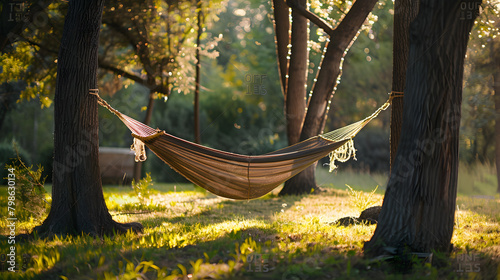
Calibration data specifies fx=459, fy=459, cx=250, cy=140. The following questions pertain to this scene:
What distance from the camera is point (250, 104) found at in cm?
1675

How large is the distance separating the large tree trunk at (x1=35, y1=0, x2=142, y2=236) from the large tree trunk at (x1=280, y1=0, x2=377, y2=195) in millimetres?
3372

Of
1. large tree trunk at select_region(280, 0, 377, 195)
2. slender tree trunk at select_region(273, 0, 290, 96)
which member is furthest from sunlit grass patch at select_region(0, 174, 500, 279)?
slender tree trunk at select_region(273, 0, 290, 96)

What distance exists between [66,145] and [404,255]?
2.80 meters

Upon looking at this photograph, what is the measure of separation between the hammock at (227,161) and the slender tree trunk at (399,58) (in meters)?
0.17

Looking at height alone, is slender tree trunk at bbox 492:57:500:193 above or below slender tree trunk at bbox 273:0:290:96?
below

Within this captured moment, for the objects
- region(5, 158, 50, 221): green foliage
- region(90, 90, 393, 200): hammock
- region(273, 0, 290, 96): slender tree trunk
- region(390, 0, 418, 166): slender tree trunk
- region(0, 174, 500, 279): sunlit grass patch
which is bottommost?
region(0, 174, 500, 279): sunlit grass patch

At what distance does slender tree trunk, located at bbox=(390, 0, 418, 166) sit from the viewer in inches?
166

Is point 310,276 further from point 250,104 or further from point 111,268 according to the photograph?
point 250,104

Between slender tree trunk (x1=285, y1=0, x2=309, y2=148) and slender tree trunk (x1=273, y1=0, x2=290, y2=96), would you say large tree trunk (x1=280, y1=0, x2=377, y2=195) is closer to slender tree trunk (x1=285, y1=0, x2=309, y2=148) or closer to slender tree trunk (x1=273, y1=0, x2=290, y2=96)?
slender tree trunk (x1=285, y1=0, x2=309, y2=148)

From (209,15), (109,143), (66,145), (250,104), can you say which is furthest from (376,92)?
(66,145)

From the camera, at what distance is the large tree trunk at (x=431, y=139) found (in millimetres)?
3033

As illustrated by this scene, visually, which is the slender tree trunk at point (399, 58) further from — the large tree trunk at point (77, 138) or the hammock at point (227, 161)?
the large tree trunk at point (77, 138)

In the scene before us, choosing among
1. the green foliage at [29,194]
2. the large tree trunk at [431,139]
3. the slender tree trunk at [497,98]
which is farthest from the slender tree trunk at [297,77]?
the large tree trunk at [431,139]

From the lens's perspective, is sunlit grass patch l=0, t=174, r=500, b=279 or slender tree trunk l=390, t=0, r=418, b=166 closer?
sunlit grass patch l=0, t=174, r=500, b=279
